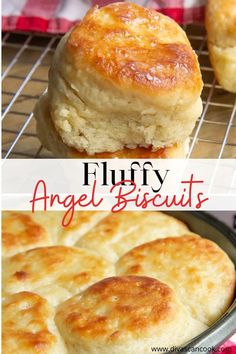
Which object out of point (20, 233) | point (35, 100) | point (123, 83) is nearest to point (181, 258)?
point (20, 233)

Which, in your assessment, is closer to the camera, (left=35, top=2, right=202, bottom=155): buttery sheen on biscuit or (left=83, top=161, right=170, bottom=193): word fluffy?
(left=35, top=2, right=202, bottom=155): buttery sheen on biscuit

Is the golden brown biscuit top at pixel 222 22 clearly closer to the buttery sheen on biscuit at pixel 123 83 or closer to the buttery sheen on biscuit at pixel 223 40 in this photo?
the buttery sheen on biscuit at pixel 223 40

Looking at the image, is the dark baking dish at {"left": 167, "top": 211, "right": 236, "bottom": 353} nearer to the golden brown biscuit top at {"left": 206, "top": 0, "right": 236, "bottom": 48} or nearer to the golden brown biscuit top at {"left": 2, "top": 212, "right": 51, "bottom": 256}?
the golden brown biscuit top at {"left": 2, "top": 212, "right": 51, "bottom": 256}

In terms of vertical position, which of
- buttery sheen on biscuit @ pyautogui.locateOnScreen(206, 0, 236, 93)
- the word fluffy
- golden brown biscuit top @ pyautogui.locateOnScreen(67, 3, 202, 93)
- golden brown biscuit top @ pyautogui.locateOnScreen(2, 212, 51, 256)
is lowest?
golden brown biscuit top @ pyautogui.locateOnScreen(2, 212, 51, 256)

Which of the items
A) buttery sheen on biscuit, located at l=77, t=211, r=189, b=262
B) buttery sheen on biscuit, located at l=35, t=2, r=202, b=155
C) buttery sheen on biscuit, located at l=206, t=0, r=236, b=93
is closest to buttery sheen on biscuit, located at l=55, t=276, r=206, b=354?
buttery sheen on biscuit, located at l=77, t=211, r=189, b=262

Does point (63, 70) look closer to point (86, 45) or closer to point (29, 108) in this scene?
point (86, 45)

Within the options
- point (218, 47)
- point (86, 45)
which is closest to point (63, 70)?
point (86, 45)
